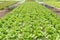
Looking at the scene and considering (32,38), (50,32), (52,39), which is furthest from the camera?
(50,32)

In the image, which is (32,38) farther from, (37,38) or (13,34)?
(13,34)

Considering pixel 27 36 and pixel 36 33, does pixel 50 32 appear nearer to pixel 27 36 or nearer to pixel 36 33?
pixel 36 33

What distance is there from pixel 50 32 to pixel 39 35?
24.6 inches

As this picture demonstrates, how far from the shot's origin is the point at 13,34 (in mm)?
6281

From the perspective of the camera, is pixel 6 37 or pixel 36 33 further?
pixel 36 33

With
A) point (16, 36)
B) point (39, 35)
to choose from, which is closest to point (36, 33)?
point (39, 35)

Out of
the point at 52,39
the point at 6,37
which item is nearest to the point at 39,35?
the point at 52,39

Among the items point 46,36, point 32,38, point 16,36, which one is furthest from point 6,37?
point 46,36

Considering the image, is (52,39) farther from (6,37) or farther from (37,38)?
(6,37)

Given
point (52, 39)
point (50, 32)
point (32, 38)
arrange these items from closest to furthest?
point (52, 39) → point (32, 38) → point (50, 32)

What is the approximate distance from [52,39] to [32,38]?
68 cm

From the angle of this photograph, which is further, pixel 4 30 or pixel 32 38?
pixel 4 30

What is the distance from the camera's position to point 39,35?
6.14 m

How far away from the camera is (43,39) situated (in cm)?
596
